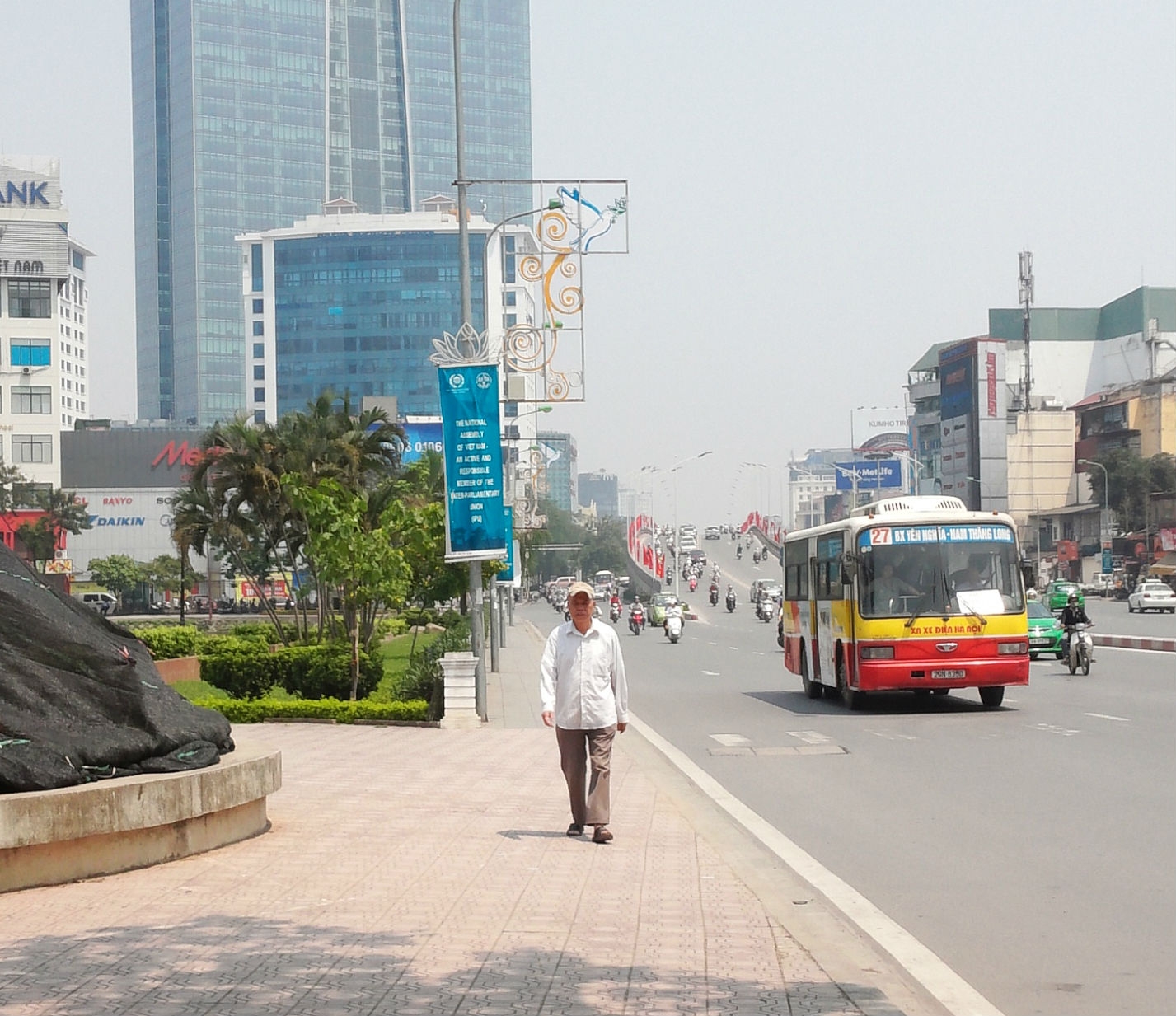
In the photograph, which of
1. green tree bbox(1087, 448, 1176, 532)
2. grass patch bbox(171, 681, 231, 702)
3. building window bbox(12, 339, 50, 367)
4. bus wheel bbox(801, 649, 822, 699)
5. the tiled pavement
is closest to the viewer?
the tiled pavement

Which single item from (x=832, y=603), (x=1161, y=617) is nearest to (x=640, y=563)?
(x=1161, y=617)

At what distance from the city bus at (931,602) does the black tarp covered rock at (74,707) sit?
42.7 feet

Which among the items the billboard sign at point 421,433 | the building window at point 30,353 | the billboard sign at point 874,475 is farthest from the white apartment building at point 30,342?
the billboard sign at point 874,475

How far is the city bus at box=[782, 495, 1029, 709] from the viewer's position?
21.2 meters

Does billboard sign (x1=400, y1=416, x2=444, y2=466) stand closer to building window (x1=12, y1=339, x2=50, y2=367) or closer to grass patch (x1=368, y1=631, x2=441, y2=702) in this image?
building window (x1=12, y1=339, x2=50, y2=367)

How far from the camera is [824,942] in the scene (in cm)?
699

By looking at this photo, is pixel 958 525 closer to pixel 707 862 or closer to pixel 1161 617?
pixel 707 862

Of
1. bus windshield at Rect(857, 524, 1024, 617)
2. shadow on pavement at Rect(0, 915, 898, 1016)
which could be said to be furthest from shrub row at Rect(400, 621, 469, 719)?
shadow on pavement at Rect(0, 915, 898, 1016)

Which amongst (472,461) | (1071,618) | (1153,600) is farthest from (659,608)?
(472,461)

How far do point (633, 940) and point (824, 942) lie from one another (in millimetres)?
887

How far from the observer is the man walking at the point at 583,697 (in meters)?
10.1

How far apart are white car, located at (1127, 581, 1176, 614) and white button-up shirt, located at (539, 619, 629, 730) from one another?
60.9 metres

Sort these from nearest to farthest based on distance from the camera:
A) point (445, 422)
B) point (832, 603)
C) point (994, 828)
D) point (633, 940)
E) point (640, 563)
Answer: point (633, 940) → point (994, 828) → point (445, 422) → point (832, 603) → point (640, 563)

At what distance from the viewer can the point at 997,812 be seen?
11.6 metres
